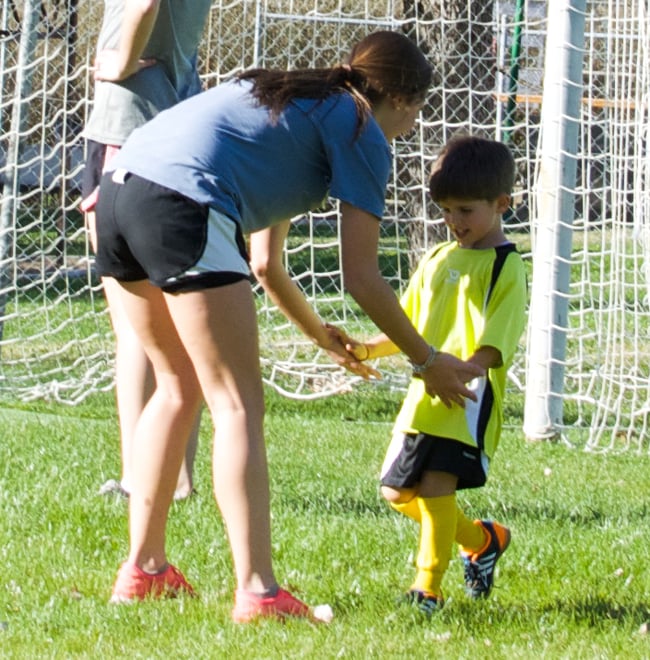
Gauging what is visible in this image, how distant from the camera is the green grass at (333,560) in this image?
3.55 metres

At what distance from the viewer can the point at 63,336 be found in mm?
10289

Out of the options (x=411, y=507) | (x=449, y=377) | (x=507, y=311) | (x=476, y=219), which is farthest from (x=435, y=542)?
(x=476, y=219)

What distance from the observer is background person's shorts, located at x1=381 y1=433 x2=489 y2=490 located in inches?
156

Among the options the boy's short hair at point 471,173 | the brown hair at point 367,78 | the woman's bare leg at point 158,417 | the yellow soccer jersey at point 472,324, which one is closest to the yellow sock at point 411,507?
the yellow soccer jersey at point 472,324

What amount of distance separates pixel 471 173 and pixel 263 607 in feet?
4.41

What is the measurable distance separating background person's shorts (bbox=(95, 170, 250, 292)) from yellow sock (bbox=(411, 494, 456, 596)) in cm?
92

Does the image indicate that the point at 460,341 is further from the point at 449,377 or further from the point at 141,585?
the point at 141,585

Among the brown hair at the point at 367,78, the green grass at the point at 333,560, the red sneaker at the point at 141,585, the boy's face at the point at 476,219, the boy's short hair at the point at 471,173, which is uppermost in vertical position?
the brown hair at the point at 367,78

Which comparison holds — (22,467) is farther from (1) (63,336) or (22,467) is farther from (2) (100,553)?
(1) (63,336)

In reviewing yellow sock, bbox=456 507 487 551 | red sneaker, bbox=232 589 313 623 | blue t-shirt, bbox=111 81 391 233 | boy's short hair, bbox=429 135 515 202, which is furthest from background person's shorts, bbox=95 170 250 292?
yellow sock, bbox=456 507 487 551

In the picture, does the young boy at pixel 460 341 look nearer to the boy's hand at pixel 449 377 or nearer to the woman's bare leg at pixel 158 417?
the boy's hand at pixel 449 377

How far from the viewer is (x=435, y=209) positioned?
947 cm

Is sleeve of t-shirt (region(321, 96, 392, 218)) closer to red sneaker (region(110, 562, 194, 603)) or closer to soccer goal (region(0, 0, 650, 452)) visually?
red sneaker (region(110, 562, 194, 603))

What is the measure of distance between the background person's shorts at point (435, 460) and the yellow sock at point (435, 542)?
76 mm
